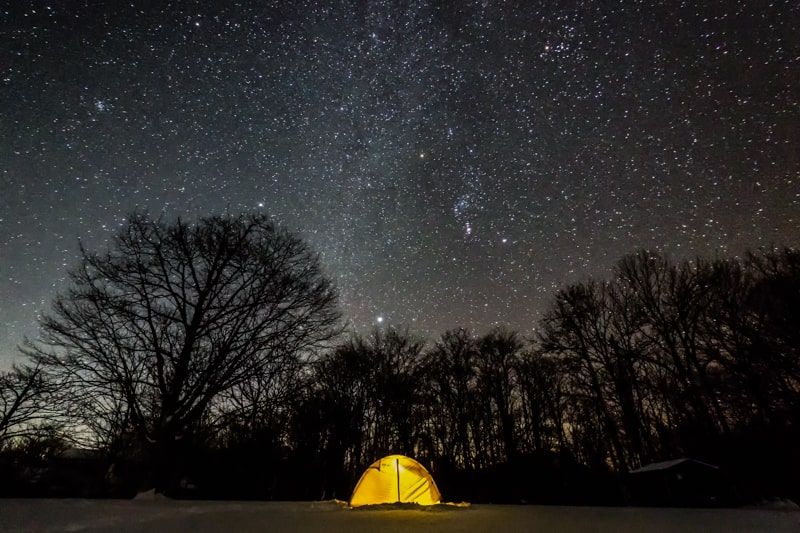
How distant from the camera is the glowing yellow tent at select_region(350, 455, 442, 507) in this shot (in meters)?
9.90

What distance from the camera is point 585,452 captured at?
27.0 meters

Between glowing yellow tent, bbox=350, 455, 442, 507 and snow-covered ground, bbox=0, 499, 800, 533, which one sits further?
glowing yellow tent, bbox=350, 455, 442, 507

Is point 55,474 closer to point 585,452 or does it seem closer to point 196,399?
point 196,399

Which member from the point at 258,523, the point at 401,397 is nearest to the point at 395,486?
the point at 258,523

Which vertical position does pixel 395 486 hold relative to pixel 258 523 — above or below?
above

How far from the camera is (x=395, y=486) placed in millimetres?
10086

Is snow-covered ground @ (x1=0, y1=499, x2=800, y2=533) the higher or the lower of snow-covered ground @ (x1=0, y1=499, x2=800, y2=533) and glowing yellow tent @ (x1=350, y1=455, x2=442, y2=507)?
the lower

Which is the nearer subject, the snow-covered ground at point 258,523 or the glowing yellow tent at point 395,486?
the snow-covered ground at point 258,523

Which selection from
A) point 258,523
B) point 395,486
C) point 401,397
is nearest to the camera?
point 258,523

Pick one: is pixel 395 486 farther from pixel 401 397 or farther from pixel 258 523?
pixel 401 397

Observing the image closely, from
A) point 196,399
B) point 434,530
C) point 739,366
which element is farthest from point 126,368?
point 739,366

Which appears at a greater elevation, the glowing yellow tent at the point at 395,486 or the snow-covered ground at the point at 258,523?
the glowing yellow tent at the point at 395,486

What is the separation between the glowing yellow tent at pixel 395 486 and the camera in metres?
9.90

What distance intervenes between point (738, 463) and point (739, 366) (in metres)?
4.65
